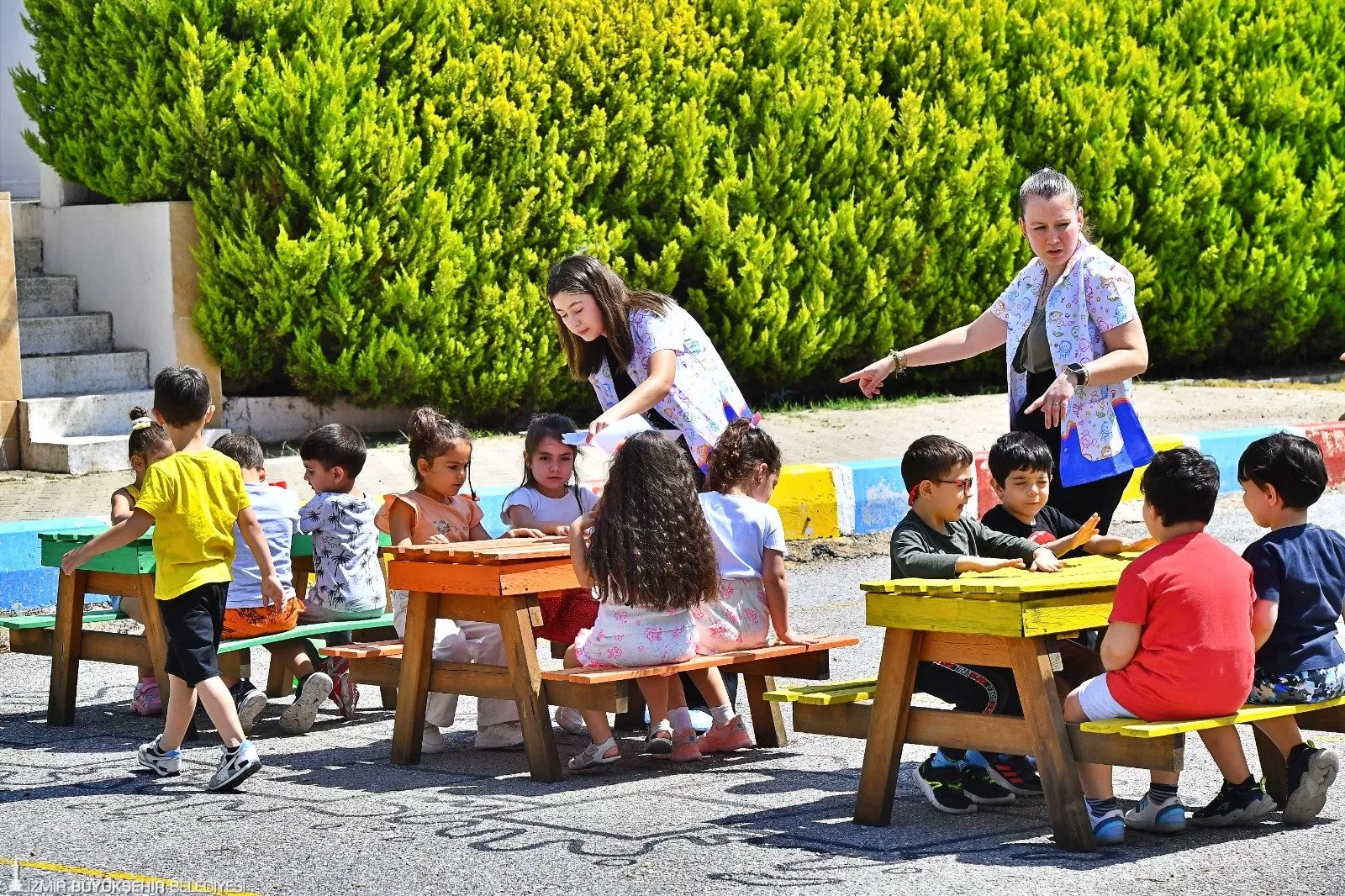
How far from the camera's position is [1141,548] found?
17.4ft

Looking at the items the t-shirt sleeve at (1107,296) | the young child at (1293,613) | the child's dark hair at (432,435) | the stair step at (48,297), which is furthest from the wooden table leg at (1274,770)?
the stair step at (48,297)

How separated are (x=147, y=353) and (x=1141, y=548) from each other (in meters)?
7.36

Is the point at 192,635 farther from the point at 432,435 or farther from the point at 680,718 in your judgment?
the point at 680,718

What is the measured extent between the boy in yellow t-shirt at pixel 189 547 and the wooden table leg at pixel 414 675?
47 cm

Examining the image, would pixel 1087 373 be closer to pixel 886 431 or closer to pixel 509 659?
pixel 509 659

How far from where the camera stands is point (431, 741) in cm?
609

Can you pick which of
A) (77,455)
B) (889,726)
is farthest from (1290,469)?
(77,455)

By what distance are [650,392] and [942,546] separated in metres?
1.17

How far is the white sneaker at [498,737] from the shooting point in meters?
6.07

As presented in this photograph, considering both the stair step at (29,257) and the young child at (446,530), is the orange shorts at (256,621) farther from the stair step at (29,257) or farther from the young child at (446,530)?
the stair step at (29,257)

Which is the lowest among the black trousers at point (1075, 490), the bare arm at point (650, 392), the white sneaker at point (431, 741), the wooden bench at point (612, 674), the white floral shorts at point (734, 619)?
the white sneaker at point (431, 741)

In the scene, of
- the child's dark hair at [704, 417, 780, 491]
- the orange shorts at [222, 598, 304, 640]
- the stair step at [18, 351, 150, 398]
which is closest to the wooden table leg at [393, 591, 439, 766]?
the orange shorts at [222, 598, 304, 640]

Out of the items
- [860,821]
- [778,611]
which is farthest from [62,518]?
[860,821]

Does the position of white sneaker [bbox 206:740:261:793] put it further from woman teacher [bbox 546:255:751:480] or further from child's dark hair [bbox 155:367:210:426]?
woman teacher [bbox 546:255:751:480]
